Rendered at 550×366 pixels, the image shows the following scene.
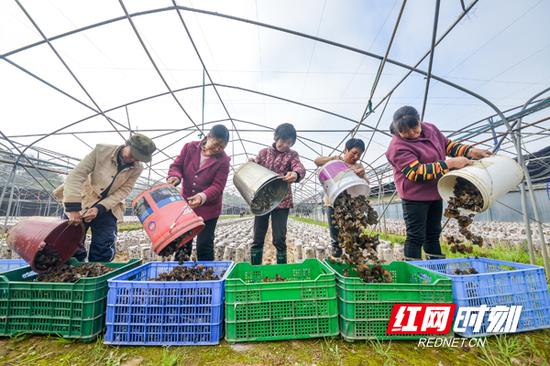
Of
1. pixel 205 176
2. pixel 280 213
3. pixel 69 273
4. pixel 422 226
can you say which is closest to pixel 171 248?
pixel 69 273

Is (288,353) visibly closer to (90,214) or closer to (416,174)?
(416,174)

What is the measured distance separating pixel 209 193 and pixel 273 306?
3.77 feet

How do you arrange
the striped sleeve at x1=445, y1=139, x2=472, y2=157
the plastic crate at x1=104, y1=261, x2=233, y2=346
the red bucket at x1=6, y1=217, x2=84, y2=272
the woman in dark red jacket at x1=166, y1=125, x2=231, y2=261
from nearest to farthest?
the plastic crate at x1=104, y1=261, x2=233, y2=346
the red bucket at x1=6, y1=217, x2=84, y2=272
the striped sleeve at x1=445, y1=139, x2=472, y2=157
the woman in dark red jacket at x1=166, y1=125, x2=231, y2=261

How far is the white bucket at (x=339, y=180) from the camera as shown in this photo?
67.1 inches

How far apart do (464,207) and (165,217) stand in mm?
2077

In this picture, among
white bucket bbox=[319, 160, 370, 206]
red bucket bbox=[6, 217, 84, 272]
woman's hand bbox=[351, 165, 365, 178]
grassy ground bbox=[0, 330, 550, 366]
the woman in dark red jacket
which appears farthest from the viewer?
woman's hand bbox=[351, 165, 365, 178]

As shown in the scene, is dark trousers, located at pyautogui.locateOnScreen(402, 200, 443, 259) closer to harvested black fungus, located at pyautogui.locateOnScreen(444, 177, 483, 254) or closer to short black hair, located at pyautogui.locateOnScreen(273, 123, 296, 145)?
harvested black fungus, located at pyautogui.locateOnScreen(444, 177, 483, 254)

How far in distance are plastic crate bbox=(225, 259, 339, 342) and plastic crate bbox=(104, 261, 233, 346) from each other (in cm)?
9

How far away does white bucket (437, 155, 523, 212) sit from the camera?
137 centimetres

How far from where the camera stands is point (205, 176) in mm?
2145

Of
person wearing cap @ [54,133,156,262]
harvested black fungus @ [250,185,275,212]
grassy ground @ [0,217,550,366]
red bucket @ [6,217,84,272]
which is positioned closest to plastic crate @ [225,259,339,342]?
grassy ground @ [0,217,550,366]

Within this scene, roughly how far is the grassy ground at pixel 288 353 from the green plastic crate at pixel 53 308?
0.21ft

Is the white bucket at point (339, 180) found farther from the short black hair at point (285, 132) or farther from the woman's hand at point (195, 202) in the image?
the woman's hand at point (195, 202)

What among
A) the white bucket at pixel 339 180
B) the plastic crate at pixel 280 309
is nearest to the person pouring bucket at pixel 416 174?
the white bucket at pixel 339 180
